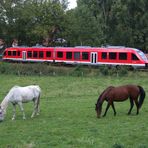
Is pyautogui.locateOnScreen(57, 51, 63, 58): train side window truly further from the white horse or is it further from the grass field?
the white horse

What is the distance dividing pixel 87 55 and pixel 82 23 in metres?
16.1

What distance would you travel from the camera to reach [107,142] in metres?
12.9

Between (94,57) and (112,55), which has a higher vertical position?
(112,55)

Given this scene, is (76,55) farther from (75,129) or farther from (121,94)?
(75,129)

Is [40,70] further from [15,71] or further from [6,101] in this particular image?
[6,101]

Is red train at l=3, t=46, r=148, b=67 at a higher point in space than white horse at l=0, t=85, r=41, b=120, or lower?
lower

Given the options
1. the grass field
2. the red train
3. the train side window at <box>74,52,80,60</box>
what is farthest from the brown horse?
the train side window at <box>74,52,80,60</box>

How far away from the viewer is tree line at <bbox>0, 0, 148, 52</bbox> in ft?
232

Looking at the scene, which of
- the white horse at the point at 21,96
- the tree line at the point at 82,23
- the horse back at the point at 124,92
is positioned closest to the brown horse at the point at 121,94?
the horse back at the point at 124,92

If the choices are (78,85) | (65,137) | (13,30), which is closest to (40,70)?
(78,85)

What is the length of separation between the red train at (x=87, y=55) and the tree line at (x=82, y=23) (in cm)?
964

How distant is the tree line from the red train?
31.6 ft

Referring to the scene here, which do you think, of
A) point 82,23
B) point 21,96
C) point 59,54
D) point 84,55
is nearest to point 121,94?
point 21,96

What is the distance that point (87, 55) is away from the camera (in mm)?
55219
